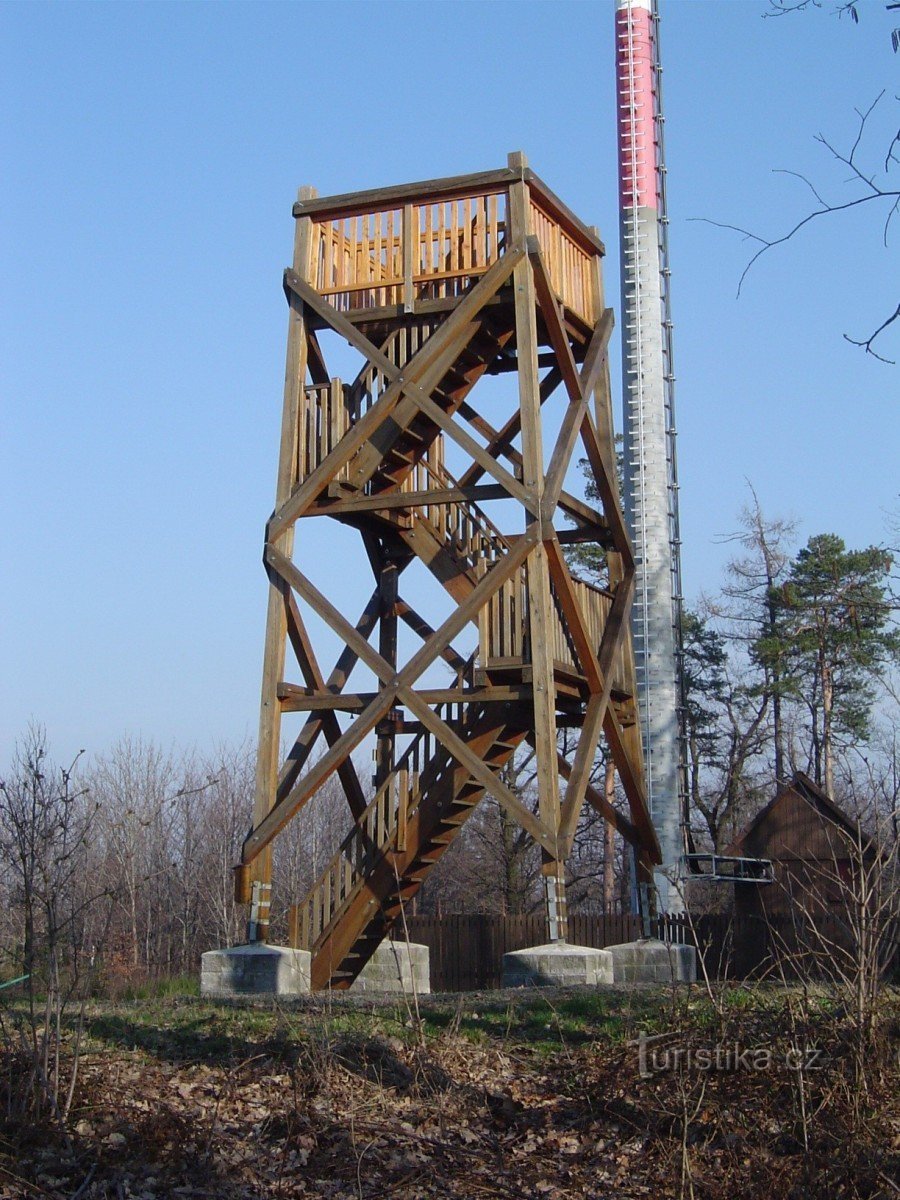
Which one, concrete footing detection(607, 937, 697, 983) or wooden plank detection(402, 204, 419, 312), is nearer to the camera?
wooden plank detection(402, 204, 419, 312)

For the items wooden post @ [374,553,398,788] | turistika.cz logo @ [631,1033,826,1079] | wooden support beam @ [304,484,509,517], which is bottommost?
turistika.cz logo @ [631,1033,826,1079]

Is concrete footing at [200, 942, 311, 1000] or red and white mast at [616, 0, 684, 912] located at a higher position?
red and white mast at [616, 0, 684, 912]

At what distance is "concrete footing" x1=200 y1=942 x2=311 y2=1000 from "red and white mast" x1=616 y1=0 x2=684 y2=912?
7.83 meters

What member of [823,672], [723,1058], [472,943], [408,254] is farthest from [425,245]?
[823,672]

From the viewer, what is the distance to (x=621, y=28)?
83.0 feet

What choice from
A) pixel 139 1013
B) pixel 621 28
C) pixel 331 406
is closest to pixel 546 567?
pixel 331 406

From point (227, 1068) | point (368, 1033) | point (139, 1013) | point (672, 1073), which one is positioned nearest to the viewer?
point (672, 1073)

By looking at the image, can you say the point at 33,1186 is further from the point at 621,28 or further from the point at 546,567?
the point at 621,28

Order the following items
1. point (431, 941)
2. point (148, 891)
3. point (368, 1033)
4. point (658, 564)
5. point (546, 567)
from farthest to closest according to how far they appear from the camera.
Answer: point (148, 891)
point (431, 941)
point (658, 564)
point (546, 567)
point (368, 1033)

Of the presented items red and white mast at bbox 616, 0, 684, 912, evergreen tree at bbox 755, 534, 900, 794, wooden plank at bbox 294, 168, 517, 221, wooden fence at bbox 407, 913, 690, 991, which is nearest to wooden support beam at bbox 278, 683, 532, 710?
wooden plank at bbox 294, 168, 517, 221

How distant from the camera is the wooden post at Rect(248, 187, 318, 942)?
15969mm

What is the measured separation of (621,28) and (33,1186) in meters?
22.5

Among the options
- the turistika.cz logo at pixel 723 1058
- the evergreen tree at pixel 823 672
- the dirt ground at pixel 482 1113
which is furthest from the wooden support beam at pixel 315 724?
the evergreen tree at pixel 823 672

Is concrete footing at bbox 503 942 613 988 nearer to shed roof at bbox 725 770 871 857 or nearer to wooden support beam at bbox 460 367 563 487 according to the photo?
wooden support beam at bbox 460 367 563 487
